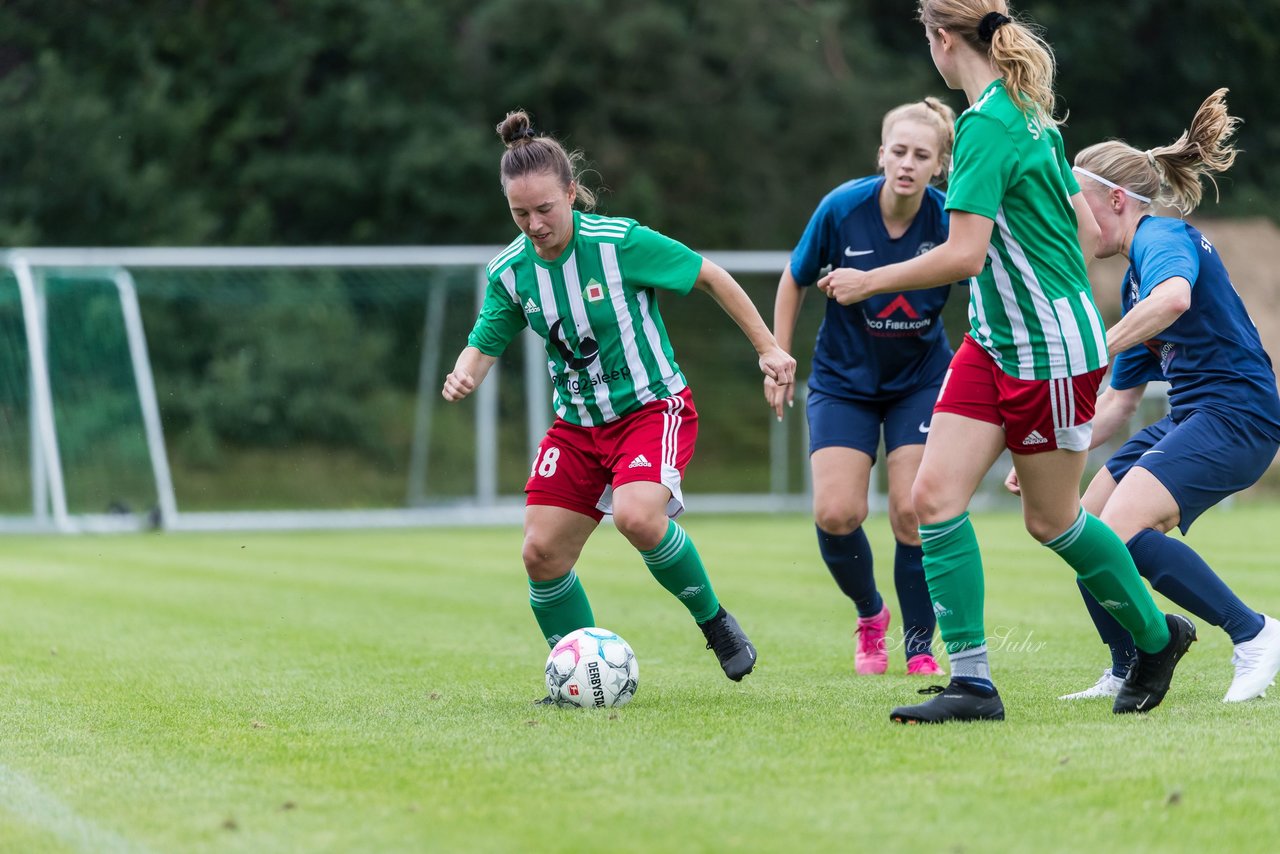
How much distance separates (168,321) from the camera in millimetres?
21188

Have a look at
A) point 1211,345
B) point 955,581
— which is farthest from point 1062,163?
point 955,581

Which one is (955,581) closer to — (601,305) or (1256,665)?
(1256,665)

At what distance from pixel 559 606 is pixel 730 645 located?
0.60 meters

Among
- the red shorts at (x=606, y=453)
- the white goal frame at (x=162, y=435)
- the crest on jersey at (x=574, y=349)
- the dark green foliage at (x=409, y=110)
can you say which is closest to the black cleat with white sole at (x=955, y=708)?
the red shorts at (x=606, y=453)

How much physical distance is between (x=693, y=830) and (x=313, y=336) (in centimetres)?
1796

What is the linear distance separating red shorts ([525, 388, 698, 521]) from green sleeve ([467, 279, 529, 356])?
335mm

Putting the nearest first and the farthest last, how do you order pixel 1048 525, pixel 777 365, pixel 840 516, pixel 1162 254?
pixel 1048 525
pixel 1162 254
pixel 777 365
pixel 840 516

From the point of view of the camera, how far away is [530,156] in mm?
5219

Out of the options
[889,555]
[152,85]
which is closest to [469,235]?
[152,85]

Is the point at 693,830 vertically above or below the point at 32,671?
above

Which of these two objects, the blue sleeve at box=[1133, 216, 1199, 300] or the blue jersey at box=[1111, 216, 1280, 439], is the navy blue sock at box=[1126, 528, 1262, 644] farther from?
the blue sleeve at box=[1133, 216, 1199, 300]

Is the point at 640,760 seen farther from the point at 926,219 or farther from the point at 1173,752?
the point at 926,219

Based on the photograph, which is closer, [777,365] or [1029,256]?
[1029,256]

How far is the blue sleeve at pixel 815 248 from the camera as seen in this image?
627 centimetres
